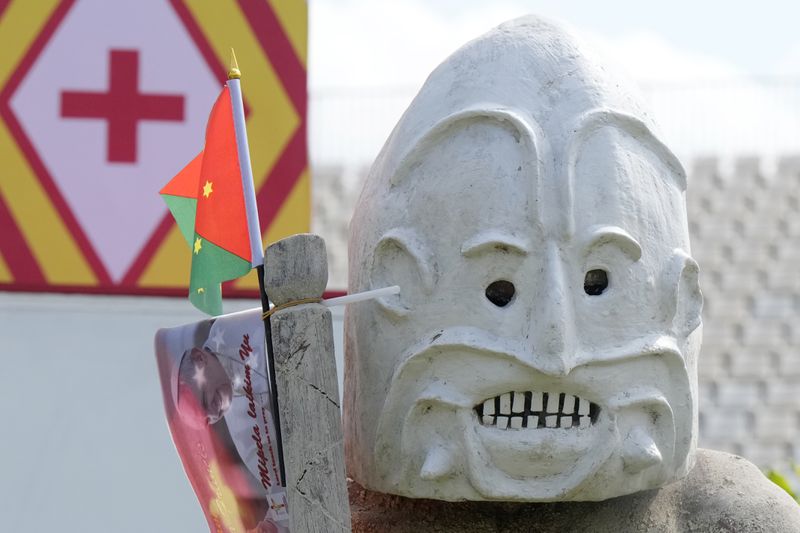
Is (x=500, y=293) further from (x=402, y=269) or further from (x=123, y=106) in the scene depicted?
(x=123, y=106)

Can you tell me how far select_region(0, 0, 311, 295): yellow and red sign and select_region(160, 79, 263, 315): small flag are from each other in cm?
229

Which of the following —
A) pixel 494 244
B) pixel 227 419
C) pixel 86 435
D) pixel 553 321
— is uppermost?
pixel 494 244

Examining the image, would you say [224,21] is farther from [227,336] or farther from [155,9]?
[227,336]

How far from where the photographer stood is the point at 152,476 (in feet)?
17.7

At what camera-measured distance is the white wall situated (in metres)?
5.40

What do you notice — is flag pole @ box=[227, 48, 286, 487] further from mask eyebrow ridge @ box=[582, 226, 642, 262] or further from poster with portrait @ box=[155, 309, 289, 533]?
mask eyebrow ridge @ box=[582, 226, 642, 262]

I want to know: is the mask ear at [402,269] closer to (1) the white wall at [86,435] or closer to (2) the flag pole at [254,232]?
(2) the flag pole at [254,232]

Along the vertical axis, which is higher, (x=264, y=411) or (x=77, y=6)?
(x=77, y=6)

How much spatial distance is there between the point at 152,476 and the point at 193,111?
132 centimetres

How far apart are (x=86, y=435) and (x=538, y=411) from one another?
255 cm

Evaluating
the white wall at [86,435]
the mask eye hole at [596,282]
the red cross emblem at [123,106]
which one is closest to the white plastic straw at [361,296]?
the mask eye hole at [596,282]

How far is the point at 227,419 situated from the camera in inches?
130

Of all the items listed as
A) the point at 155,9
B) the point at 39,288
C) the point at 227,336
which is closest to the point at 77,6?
the point at 155,9

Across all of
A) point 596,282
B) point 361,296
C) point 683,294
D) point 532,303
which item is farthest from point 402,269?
point 683,294
